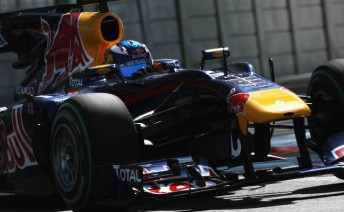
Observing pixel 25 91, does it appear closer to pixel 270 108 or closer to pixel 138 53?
pixel 138 53

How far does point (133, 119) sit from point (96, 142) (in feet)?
4.01

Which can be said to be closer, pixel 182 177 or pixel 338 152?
pixel 182 177

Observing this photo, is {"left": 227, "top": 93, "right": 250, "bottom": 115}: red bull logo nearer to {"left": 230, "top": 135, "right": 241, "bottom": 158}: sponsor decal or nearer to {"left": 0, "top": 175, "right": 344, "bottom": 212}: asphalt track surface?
{"left": 230, "top": 135, "right": 241, "bottom": 158}: sponsor decal

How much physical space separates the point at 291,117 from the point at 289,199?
710mm

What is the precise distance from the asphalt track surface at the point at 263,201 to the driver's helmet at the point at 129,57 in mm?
1392

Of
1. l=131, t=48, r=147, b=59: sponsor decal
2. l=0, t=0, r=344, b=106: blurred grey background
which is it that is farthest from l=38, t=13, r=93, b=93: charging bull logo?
l=0, t=0, r=344, b=106: blurred grey background

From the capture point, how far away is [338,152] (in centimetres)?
832

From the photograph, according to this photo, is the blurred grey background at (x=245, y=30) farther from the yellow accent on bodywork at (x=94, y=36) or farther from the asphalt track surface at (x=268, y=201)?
the asphalt track surface at (x=268, y=201)

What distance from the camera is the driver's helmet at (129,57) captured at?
939cm

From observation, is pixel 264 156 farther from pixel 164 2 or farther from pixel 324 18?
pixel 324 18

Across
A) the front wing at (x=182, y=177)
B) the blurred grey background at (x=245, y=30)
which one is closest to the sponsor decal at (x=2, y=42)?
the front wing at (x=182, y=177)

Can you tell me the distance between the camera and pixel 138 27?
23297mm

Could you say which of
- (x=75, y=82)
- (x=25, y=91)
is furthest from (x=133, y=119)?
(x=25, y=91)

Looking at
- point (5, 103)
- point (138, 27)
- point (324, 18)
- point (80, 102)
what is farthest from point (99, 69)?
point (324, 18)
